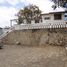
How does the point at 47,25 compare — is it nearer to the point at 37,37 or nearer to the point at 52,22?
the point at 37,37

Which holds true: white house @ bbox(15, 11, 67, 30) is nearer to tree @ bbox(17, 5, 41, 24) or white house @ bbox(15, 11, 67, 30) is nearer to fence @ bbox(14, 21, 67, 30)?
fence @ bbox(14, 21, 67, 30)

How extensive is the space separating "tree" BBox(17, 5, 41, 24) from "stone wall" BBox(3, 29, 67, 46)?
12.2 meters

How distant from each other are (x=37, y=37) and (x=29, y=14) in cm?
1552

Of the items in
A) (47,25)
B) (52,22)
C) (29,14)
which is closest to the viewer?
(47,25)

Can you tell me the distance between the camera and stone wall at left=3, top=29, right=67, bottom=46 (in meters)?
20.3

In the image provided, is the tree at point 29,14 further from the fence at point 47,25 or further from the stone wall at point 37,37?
the stone wall at point 37,37

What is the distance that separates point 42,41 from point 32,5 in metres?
17.6

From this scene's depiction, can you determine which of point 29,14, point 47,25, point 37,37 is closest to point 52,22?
point 47,25

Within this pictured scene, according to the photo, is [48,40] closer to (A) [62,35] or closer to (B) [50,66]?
(A) [62,35]

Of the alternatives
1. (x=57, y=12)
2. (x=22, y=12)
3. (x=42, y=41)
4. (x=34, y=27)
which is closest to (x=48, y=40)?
(x=42, y=41)

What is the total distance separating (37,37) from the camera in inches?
883

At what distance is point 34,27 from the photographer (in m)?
23.6

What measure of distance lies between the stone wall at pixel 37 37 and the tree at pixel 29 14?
1218 centimetres

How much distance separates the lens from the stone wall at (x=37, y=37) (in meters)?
20.3
